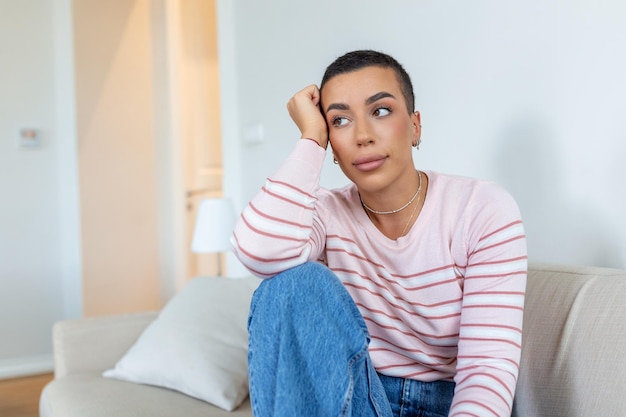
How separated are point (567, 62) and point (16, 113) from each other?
3.27m

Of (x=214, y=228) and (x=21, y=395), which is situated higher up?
(x=214, y=228)

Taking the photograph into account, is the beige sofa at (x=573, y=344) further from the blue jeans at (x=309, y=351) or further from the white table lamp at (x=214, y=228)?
the white table lamp at (x=214, y=228)

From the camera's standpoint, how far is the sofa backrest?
3.14ft

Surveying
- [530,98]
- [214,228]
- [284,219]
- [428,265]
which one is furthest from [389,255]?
[214,228]

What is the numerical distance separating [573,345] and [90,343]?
1.55 meters

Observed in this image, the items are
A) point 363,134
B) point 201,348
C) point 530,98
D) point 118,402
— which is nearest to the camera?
point 363,134

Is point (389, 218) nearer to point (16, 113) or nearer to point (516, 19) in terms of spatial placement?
point (516, 19)

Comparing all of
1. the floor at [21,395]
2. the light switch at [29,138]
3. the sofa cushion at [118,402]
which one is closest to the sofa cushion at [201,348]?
the sofa cushion at [118,402]

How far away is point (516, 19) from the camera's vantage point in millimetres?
1480

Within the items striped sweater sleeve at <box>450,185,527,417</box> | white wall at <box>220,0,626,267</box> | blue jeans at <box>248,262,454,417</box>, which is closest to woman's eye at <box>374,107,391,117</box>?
striped sweater sleeve at <box>450,185,527,417</box>

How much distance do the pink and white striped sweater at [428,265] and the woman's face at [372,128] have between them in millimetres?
66

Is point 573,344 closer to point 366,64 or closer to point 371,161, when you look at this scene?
point 371,161

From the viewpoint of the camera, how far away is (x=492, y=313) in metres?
1.00

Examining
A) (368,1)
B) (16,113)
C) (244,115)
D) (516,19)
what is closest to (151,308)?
(16,113)
